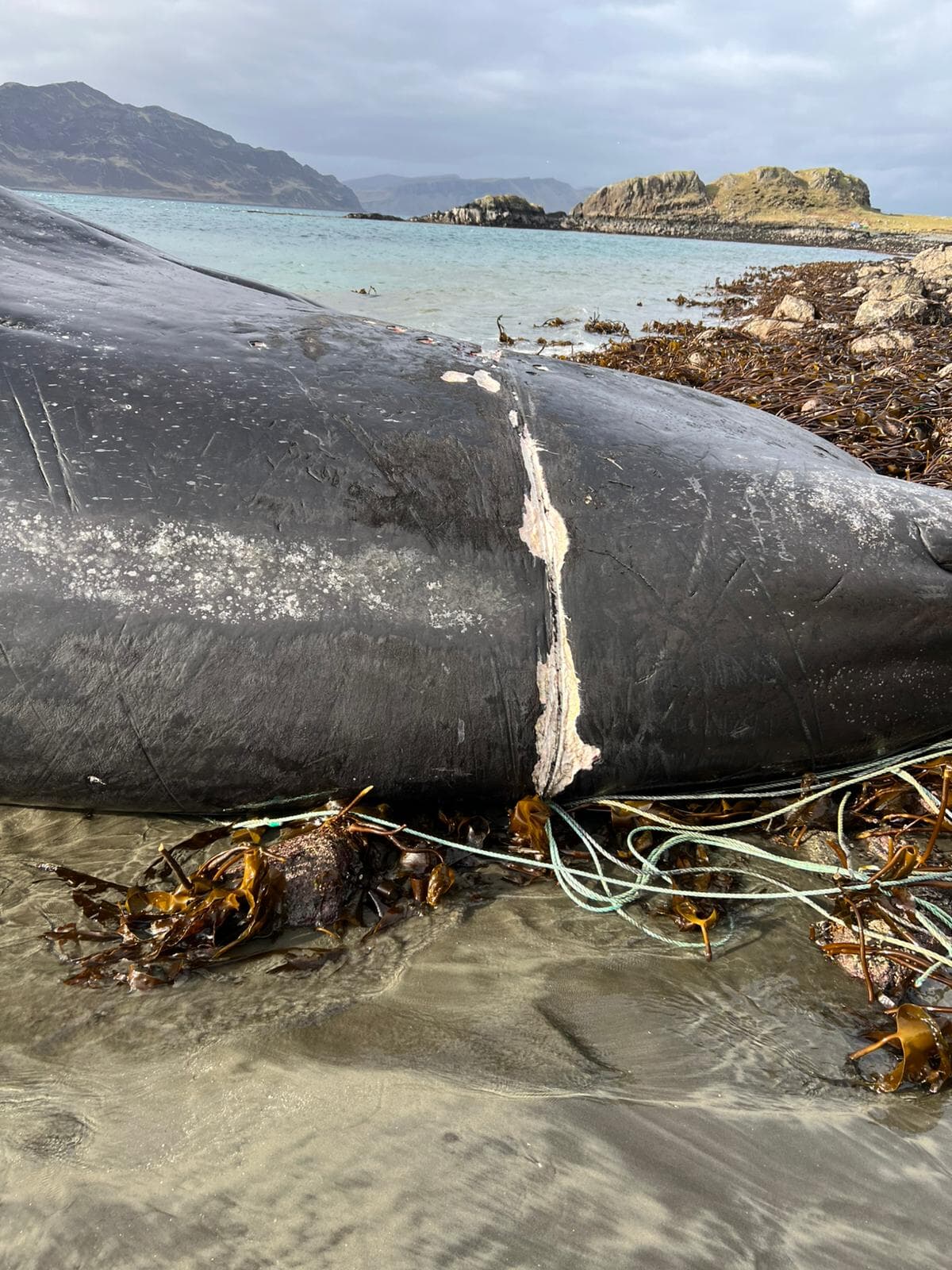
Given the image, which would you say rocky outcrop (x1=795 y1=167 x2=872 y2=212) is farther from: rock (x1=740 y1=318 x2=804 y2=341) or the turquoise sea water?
rock (x1=740 y1=318 x2=804 y2=341)

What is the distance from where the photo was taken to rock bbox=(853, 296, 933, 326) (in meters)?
10.0

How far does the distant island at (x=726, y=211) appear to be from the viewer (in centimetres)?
7150

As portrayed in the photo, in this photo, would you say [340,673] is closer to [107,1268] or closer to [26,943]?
[26,943]

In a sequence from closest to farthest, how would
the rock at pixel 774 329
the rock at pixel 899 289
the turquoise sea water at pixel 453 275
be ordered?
1. the rock at pixel 774 329
2. the rock at pixel 899 289
3. the turquoise sea water at pixel 453 275

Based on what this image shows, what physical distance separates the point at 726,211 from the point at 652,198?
817cm

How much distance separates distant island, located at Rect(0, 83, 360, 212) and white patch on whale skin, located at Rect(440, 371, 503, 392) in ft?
480

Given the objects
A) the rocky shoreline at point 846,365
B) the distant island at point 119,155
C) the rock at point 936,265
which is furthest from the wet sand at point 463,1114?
the distant island at point 119,155

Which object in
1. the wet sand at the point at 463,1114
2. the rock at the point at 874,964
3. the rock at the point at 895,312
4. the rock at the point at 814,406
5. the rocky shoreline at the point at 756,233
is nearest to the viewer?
the wet sand at the point at 463,1114

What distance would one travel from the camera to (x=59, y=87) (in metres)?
182

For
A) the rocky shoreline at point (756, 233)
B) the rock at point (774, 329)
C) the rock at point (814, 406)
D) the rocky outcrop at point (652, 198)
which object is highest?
the rocky outcrop at point (652, 198)

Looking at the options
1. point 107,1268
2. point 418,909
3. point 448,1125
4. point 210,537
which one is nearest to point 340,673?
point 210,537

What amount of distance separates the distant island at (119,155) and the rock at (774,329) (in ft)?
460

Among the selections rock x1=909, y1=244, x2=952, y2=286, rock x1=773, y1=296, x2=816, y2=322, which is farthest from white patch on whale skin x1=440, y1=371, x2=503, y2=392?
rock x1=909, y1=244, x2=952, y2=286

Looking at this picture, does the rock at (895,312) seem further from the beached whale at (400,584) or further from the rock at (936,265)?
the beached whale at (400,584)
